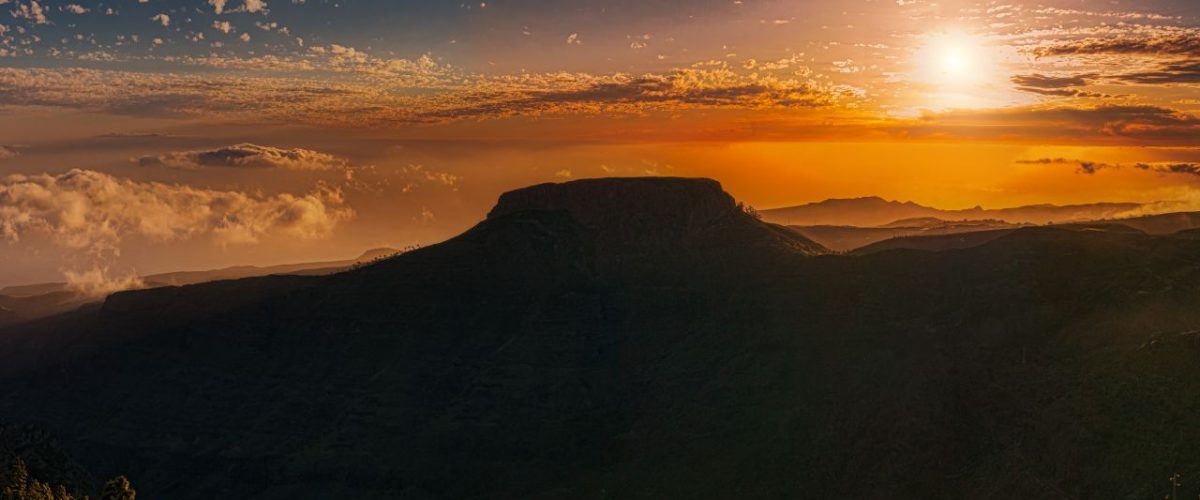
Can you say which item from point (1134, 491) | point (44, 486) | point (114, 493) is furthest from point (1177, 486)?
point (44, 486)

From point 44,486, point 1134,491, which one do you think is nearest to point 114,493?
point 44,486

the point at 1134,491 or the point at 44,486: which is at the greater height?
the point at 44,486

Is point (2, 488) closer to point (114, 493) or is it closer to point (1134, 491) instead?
point (114, 493)

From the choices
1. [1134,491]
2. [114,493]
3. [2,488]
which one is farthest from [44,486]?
[1134,491]

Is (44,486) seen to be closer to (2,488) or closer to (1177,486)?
(2,488)

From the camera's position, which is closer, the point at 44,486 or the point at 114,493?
the point at 114,493

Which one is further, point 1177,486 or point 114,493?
point 1177,486

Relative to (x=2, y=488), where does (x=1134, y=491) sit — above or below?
below

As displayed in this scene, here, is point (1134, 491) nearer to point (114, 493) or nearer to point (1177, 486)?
point (1177, 486)
